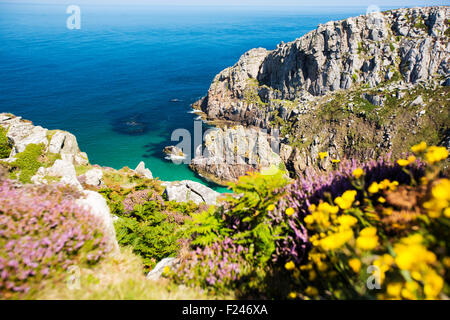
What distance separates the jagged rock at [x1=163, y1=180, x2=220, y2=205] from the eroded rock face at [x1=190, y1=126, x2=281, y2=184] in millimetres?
38509

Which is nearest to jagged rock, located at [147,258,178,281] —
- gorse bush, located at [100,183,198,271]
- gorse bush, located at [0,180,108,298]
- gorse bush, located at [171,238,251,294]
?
gorse bush, located at [171,238,251,294]

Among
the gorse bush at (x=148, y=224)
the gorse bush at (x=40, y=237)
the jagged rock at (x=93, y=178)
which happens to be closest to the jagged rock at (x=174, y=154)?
the jagged rock at (x=93, y=178)

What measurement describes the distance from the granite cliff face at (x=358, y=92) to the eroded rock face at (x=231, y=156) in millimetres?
18448

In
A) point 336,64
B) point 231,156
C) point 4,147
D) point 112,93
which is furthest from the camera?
point 112,93

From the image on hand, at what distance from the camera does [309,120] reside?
8162 centimetres

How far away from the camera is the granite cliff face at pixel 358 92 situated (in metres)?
68.5

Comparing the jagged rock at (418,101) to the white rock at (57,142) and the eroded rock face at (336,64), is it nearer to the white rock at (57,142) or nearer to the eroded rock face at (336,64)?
the eroded rock face at (336,64)

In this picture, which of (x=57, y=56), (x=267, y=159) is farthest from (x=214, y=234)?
(x=57, y=56)

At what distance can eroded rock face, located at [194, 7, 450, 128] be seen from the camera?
7706 centimetres

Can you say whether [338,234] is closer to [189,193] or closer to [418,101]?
[189,193]

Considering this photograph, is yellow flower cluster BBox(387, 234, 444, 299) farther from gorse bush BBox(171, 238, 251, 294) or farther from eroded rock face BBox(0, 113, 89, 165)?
eroded rock face BBox(0, 113, 89, 165)

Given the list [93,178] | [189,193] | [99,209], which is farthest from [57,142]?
[99,209]

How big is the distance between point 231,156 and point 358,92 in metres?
54.0

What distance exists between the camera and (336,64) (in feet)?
288
